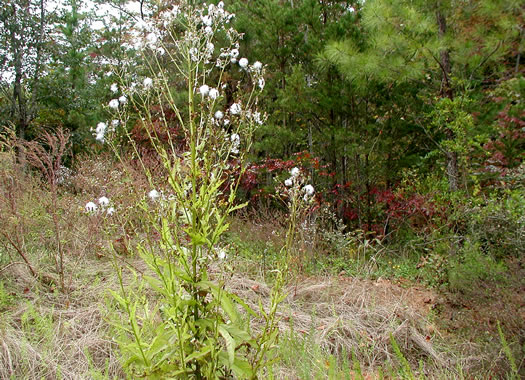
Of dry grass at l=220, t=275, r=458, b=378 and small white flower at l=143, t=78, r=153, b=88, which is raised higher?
small white flower at l=143, t=78, r=153, b=88

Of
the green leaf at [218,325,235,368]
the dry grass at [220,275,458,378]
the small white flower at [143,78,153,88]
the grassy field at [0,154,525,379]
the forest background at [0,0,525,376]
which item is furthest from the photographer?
the forest background at [0,0,525,376]

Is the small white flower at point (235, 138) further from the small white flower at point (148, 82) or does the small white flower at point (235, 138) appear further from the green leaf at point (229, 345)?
the green leaf at point (229, 345)

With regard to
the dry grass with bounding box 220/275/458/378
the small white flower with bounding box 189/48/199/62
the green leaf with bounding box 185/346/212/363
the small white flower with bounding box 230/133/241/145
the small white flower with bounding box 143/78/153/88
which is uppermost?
the small white flower with bounding box 189/48/199/62

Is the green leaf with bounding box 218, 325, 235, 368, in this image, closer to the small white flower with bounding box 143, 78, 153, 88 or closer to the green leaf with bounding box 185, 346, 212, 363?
the green leaf with bounding box 185, 346, 212, 363

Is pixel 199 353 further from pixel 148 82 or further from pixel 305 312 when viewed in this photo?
pixel 305 312

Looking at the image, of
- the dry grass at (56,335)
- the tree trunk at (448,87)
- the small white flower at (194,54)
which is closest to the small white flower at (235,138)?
the small white flower at (194,54)

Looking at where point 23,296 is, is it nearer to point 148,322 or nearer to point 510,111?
point 148,322

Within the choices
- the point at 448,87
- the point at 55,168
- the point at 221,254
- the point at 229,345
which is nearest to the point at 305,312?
the point at 221,254

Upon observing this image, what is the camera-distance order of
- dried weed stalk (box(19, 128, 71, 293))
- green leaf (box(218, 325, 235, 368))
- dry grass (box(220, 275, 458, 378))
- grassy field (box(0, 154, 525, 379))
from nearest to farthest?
green leaf (box(218, 325, 235, 368))
grassy field (box(0, 154, 525, 379))
dry grass (box(220, 275, 458, 378))
dried weed stalk (box(19, 128, 71, 293))

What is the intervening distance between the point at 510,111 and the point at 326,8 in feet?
12.4

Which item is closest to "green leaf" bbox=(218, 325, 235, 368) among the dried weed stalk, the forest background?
the forest background

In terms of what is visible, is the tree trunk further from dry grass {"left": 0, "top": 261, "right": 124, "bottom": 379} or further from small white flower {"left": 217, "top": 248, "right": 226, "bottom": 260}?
small white flower {"left": 217, "top": 248, "right": 226, "bottom": 260}

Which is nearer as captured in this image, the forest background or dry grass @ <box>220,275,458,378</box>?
dry grass @ <box>220,275,458,378</box>

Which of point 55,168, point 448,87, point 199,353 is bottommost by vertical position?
point 199,353
